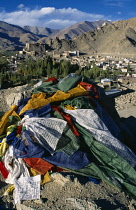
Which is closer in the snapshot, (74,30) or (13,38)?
(13,38)

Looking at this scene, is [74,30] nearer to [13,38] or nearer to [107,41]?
[13,38]

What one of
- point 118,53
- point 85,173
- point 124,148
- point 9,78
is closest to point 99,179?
point 85,173

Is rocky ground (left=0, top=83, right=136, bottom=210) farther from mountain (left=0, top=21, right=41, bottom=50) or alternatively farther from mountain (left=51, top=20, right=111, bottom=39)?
mountain (left=51, top=20, right=111, bottom=39)

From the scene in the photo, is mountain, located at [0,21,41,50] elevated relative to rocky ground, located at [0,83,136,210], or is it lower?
elevated

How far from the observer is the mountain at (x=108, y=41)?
1939 inches

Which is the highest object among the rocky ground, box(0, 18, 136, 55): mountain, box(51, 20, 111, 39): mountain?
box(51, 20, 111, 39): mountain

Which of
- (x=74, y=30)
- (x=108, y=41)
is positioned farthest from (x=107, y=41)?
(x=74, y=30)

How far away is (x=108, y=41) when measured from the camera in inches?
2181

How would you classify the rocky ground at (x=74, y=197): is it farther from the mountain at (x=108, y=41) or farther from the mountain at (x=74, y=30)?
the mountain at (x=74, y=30)

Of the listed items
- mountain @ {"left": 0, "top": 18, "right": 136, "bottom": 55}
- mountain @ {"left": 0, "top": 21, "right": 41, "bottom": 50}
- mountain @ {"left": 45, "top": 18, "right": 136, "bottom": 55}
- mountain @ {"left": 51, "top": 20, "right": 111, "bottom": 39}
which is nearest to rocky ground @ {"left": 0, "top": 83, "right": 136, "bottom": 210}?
mountain @ {"left": 45, "top": 18, "right": 136, "bottom": 55}

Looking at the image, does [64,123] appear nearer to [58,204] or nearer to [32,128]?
[32,128]

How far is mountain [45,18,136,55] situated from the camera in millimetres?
49250

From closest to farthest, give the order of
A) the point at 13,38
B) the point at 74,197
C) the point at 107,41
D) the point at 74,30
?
1. the point at 74,197
2. the point at 107,41
3. the point at 13,38
4. the point at 74,30

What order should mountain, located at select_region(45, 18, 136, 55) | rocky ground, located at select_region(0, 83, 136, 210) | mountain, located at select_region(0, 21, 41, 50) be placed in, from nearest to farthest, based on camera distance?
rocky ground, located at select_region(0, 83, 136, 210)
mountain, located at select_region(45, 18, 136, 55)
mountain, located at select_region(0, 21, 41, 50)
